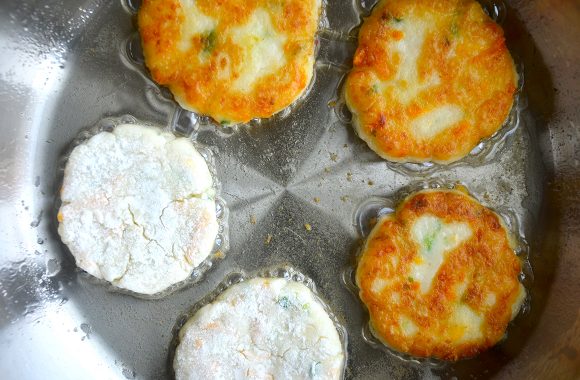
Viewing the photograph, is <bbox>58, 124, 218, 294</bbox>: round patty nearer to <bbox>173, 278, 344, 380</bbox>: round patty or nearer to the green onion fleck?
<bbox>173, 278, 344, 380</bbox>: round patty

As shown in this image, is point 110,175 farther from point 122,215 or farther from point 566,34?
point 566,34

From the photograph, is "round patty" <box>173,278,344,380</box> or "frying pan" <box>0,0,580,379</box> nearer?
"round patty" <box>173,278,344,380</box>

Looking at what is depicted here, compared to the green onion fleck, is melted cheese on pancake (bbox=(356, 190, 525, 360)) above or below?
below

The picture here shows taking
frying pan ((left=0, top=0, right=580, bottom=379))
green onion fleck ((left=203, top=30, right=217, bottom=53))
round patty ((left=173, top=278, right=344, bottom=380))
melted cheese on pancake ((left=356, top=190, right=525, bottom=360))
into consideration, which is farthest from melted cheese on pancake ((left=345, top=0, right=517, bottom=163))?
round patty ((left=173, top=278, right=344, bottom=380))

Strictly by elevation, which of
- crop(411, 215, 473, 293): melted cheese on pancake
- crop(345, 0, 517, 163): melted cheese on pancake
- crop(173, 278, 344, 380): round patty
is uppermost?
crop(345, 0, 517, 163): melted cheese on pancake
